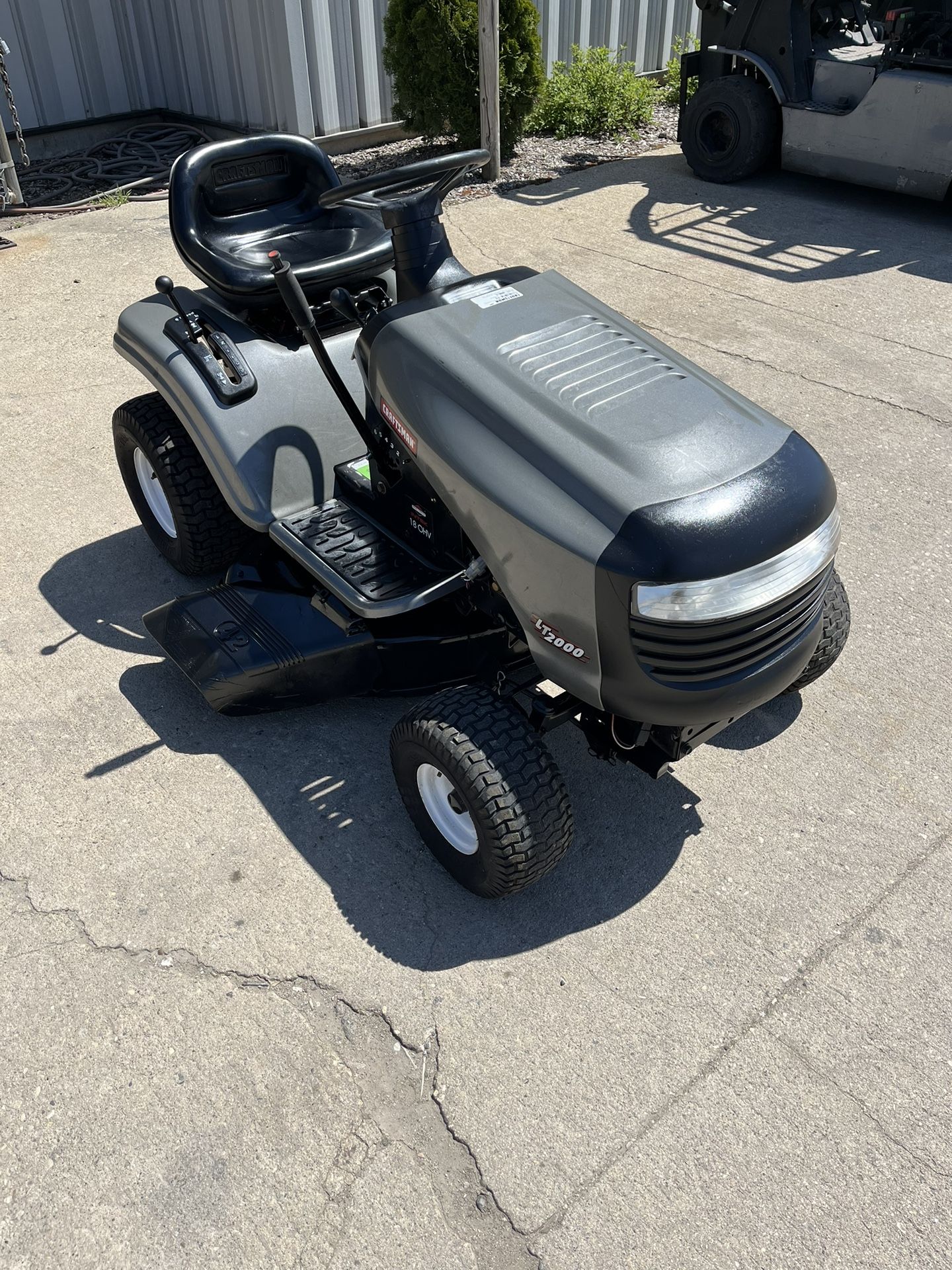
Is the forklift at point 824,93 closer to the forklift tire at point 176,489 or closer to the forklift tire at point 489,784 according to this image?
the forklift tire at point 176,489

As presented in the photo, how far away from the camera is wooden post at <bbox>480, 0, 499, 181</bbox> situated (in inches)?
279

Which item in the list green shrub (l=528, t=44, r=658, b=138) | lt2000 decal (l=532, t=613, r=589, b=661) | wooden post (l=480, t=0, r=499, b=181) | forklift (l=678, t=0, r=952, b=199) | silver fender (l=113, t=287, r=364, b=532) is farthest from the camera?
green shrub (l=528, t=44, r=658, b=138)

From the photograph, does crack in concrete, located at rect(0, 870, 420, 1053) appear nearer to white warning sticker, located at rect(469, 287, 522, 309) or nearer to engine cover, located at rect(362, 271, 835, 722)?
engine cover, located at rect(362, 271, 835, 722)

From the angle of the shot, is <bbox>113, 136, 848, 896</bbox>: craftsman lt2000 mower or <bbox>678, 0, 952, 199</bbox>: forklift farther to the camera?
<bbox>678, 0, 952, 199</bbox>: forklift

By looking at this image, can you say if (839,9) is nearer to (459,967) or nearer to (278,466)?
(278,466)

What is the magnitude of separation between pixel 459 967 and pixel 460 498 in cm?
110

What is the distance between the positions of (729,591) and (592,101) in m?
8.09

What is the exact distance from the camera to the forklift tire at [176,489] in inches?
139

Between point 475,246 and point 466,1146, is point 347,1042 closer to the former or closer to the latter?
point 466,1146

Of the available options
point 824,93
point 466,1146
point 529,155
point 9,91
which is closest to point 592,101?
point 529,155

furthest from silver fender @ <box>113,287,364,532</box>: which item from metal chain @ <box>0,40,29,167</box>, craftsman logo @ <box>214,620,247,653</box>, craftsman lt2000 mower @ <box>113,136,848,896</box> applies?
metal chain @ <box>0,40,29,167</box>

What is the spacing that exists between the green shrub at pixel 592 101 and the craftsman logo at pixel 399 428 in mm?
7127

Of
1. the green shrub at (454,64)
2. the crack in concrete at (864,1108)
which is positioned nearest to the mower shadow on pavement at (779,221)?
the green shrub at (454,64)

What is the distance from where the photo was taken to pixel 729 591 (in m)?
2.23
